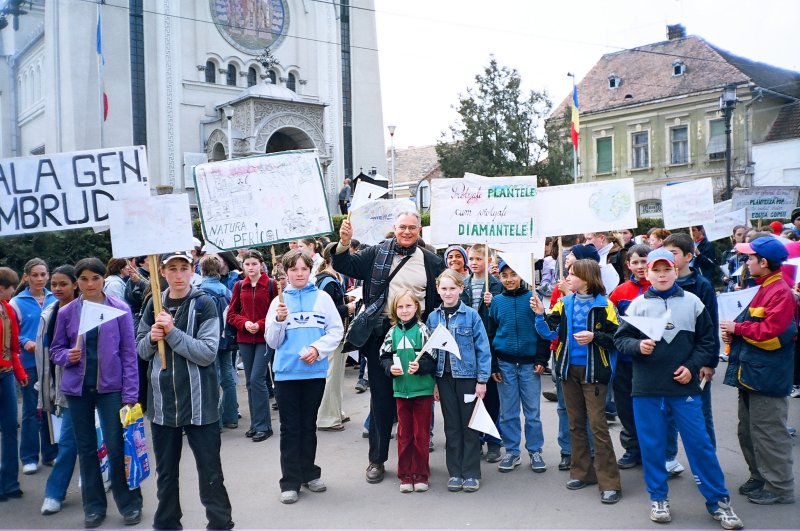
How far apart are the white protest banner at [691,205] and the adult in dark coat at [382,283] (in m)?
4.68

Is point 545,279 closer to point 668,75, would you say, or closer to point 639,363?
point 639,363

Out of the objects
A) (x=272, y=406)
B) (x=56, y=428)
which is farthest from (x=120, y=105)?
(x=56, y=428)

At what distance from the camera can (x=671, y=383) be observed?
481 cm

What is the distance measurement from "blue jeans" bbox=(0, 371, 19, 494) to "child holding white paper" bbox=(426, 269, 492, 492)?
365cm

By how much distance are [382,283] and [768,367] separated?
10.3 ft

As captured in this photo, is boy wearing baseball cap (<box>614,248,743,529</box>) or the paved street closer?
boy wearing baseball cap (<box>614,248,743,529</box>)

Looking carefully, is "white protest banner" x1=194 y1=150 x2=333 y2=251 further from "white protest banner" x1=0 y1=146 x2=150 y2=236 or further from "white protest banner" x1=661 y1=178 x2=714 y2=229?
"white protest banner" x1=661 y1=178 x2=714 y2=229

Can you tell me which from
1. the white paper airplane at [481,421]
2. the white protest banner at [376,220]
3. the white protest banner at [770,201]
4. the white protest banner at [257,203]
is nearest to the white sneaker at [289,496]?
the white paper airplane at [481,421]

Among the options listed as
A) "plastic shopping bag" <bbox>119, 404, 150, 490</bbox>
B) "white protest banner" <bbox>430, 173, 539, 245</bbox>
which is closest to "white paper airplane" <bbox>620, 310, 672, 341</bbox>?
"white protest banner" <bbox>430, 173, 539, 245</bbox>

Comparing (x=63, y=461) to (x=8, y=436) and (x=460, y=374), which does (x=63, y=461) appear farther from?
(x=460, y=374)

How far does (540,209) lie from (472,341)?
191cm

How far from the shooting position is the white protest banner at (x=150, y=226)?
16.0 feet

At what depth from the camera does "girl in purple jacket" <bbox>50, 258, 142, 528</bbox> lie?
16.3 ft

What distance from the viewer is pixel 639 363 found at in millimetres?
4965
